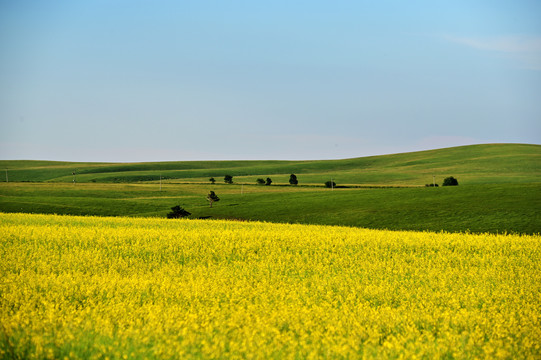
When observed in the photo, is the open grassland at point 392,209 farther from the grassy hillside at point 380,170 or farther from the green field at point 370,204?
the grassy hillside at point 380,170

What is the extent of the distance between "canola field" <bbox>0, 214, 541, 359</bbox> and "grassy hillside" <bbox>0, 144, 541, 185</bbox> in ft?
291

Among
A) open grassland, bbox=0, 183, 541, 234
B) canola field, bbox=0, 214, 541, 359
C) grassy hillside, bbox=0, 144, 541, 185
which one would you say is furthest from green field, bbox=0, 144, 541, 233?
canola field, bbox=0, 214, 541, 359

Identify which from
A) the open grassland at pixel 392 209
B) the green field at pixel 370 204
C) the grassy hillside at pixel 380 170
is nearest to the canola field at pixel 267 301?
the open grassland at pixel 392 209

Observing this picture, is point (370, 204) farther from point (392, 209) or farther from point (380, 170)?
point (380, 170)

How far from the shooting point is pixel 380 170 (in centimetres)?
14800

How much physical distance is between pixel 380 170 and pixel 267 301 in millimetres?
141451

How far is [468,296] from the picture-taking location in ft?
34.2

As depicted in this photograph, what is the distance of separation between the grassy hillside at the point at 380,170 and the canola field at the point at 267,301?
8857 cm

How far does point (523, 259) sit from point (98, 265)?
38.1ft

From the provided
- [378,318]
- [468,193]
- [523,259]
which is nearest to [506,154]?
[468,193]

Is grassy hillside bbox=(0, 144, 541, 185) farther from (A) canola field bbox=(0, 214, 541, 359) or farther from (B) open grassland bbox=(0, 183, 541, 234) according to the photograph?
(A) canola field bbox=(0, 214, 541, 359)

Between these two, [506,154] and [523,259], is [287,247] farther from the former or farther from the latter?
[506,154]

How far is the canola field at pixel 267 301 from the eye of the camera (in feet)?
22.9

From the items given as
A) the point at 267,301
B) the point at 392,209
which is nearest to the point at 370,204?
the point at 392,209
